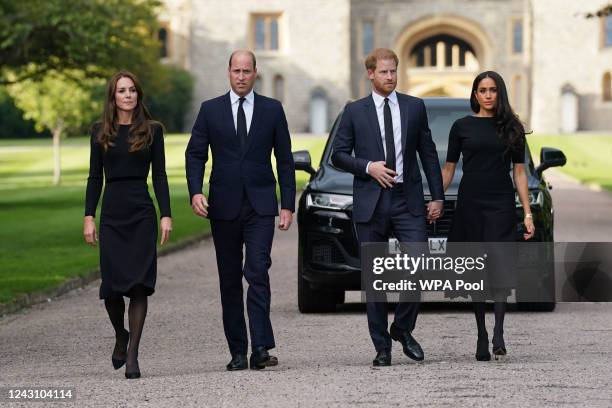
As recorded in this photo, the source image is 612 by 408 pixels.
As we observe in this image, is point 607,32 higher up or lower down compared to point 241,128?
higher up

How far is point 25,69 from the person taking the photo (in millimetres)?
31719

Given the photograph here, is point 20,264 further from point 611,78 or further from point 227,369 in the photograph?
point 611,78

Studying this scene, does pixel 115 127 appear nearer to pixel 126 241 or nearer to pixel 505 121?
pixel 126 241

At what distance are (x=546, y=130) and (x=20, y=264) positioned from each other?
2402 inches

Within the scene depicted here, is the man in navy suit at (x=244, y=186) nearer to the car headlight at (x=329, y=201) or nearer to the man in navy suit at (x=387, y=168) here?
the man in navy suit at (x=387, y=168)

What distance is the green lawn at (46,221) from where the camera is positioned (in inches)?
617

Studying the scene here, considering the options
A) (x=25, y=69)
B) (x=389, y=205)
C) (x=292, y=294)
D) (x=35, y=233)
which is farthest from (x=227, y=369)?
(x=25, y=69)

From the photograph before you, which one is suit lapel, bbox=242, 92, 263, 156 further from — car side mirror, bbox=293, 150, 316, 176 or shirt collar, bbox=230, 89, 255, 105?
car side mirror, bbox=293, 150, 316, 176

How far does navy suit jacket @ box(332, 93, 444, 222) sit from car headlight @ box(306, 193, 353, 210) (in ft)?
8.74

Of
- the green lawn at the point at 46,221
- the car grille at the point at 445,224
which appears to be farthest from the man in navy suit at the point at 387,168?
the green lawn at the point at 46,221

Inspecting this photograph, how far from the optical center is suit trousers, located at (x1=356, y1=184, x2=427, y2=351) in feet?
27.8

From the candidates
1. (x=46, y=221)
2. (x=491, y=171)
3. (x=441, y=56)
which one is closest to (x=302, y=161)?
(x=491, y=171)

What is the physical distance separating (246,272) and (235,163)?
64cm

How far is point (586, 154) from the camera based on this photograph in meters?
51.4
